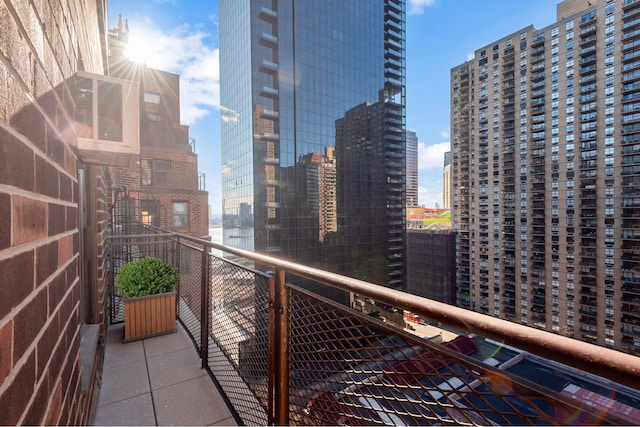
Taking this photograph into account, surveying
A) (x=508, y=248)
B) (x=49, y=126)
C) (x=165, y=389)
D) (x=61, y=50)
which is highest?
(x=61, y=50)

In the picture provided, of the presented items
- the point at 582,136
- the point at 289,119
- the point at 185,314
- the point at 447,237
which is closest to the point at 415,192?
the point at 447,237

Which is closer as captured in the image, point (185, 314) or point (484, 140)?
point (185, 314)

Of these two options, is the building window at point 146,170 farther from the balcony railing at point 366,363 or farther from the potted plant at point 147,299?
the balcony railing at point 366,363

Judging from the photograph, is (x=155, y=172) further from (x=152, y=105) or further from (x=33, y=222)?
(x=33, y=222)

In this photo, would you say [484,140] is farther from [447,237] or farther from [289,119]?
[289,119]

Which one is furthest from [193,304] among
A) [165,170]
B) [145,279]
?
[165,170]

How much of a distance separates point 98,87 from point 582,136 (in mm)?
50713

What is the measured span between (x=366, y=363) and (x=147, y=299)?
3.04m

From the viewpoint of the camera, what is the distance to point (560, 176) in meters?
37.4

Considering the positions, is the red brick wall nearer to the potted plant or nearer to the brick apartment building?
the potted plant

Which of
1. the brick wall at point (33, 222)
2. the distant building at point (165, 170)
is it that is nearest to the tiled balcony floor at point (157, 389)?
the brick wall at point (33, 222)

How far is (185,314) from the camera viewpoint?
378 centimetres

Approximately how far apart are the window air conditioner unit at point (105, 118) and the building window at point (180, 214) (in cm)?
1239

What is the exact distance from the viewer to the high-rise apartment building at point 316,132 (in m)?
30.6
